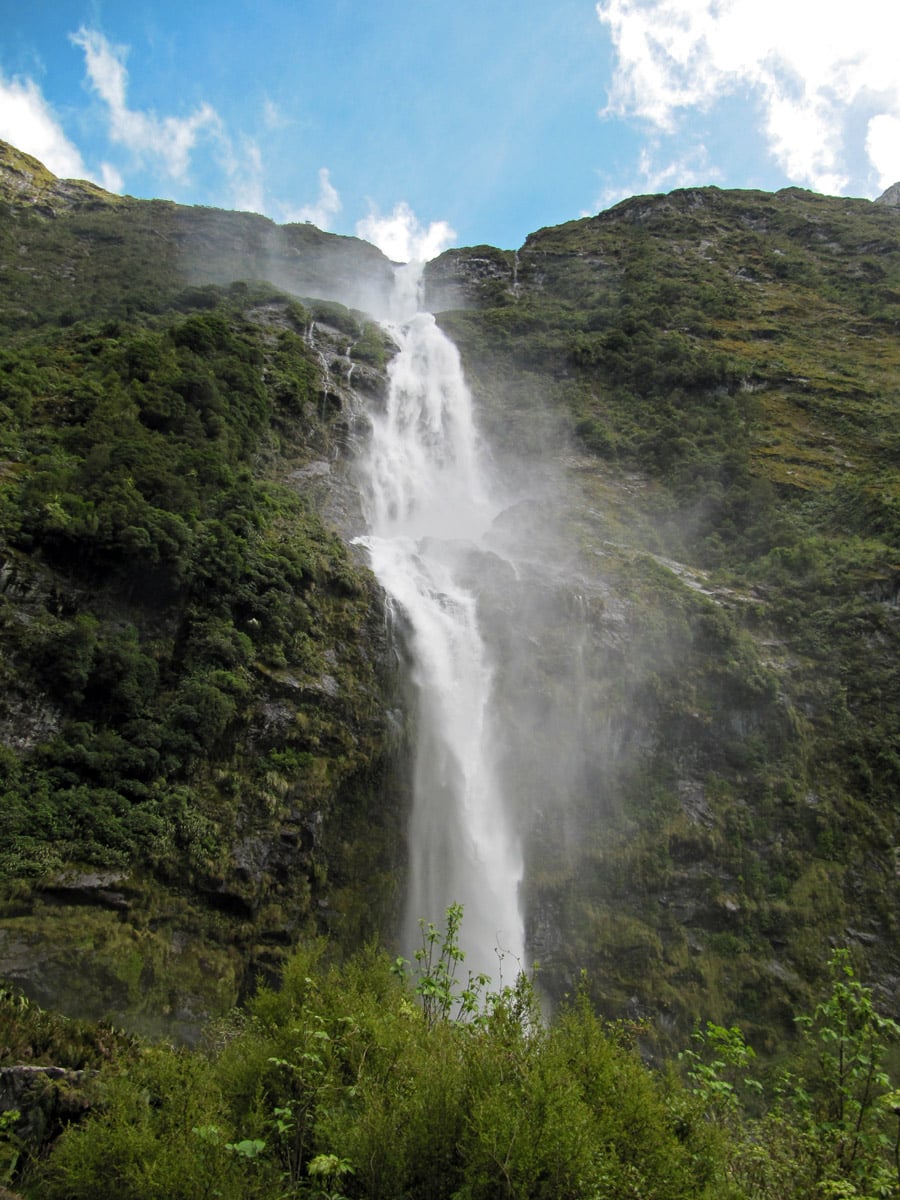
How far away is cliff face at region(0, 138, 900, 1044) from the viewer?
1633cm

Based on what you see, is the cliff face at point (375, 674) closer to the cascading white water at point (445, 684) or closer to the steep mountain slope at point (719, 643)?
the steep mountain slope at point (719, 643)

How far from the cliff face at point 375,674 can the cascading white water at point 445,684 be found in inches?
37.7

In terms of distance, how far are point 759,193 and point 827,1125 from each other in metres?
91.8

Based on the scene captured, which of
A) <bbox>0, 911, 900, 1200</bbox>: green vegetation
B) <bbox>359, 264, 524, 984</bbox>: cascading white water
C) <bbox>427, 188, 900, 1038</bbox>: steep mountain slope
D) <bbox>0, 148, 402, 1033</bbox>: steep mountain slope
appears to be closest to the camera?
<bbox>0, 911, 900, 1200</bbox>: green vegetation

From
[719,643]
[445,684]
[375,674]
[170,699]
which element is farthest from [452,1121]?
[719,643]

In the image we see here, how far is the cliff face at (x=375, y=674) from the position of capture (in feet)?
53.6

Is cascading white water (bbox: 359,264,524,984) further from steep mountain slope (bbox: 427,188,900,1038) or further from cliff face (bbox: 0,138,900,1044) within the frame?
steep mountain slope (bbox: 427,188,900,1038)

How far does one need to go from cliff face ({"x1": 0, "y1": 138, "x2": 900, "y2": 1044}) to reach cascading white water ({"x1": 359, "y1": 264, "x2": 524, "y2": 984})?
96 centimetres

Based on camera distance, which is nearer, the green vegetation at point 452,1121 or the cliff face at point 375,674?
the green vegetation at point 452,1121

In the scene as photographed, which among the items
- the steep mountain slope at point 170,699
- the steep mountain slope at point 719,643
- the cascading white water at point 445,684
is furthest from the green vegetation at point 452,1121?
the steep mountain slope at point 719,643

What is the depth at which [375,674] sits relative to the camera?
2291cm

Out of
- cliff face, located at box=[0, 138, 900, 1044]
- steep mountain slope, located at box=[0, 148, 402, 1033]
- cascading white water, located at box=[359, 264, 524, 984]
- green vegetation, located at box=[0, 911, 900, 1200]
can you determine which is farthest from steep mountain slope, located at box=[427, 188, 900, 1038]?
green vegetation, located at box=[0, 911, 900, 1200]

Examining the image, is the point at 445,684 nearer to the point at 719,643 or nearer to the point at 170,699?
the point at 170,699

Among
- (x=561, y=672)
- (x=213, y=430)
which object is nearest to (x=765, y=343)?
(x=561, y=672)
